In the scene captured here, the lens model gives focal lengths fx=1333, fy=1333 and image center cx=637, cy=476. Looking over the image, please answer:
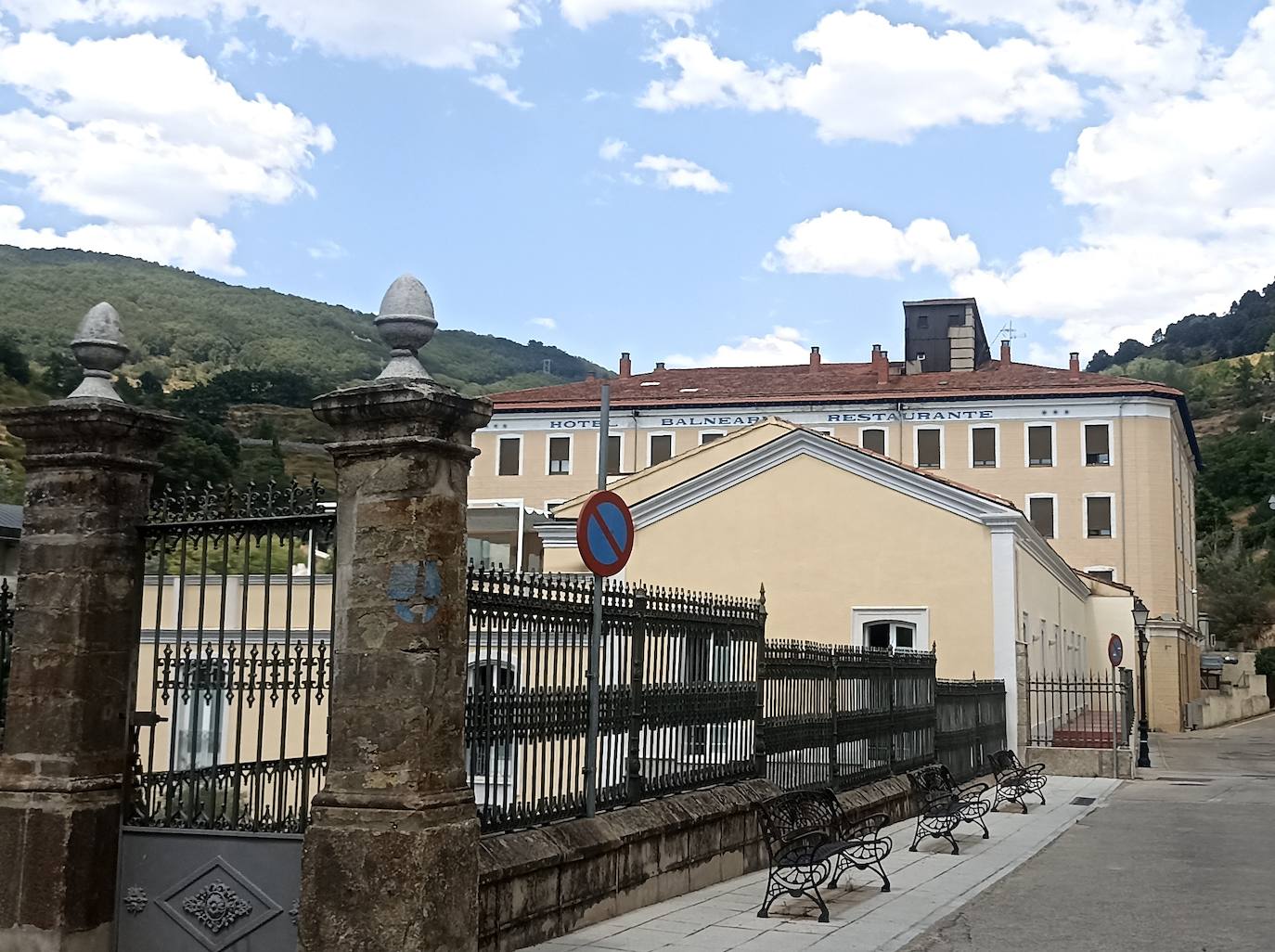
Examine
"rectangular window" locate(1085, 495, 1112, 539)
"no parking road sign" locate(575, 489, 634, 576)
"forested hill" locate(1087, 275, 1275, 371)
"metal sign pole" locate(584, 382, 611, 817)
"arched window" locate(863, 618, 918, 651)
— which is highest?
"forested hill" locate(1087, 275, 1275, 371)

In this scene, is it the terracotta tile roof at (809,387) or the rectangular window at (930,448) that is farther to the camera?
the rectangular window at (930,448)

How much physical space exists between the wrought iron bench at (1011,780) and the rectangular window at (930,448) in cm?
3594

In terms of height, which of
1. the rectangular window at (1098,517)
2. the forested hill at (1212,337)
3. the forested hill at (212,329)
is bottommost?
the rectangular window at (1098,517)

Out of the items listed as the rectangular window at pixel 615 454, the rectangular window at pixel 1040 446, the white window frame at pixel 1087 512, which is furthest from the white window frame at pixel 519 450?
the white window frame at pixel 1087 512

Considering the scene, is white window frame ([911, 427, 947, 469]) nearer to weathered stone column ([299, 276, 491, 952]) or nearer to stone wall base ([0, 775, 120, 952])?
weathered stone column ([299, 276, 491, 952])

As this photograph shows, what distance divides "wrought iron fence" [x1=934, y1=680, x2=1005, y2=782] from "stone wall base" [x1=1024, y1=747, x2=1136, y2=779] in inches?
43.4

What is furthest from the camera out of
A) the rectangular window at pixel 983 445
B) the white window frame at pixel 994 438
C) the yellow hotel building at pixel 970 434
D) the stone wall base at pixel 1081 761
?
the rectangular window at pixel 983 445

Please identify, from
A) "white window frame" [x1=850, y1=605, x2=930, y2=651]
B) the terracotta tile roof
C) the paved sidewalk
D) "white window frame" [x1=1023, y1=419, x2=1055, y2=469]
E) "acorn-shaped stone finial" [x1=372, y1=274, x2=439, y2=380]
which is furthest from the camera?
the terracotta tile roof

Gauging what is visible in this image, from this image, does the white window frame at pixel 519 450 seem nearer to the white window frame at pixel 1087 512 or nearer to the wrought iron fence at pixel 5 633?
the white window frame at pixel 1087 512

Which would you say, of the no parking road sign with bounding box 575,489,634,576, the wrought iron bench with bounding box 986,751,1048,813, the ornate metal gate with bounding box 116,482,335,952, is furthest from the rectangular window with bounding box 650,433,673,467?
the ornate metal gate with bounding box 116,482,335,952

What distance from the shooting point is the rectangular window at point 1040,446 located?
175 ft

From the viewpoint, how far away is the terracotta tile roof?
53844mm

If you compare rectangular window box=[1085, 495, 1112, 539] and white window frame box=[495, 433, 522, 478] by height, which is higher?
white window frame box=[495, 433, 522, 478]

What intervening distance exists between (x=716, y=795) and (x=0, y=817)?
5642mm
